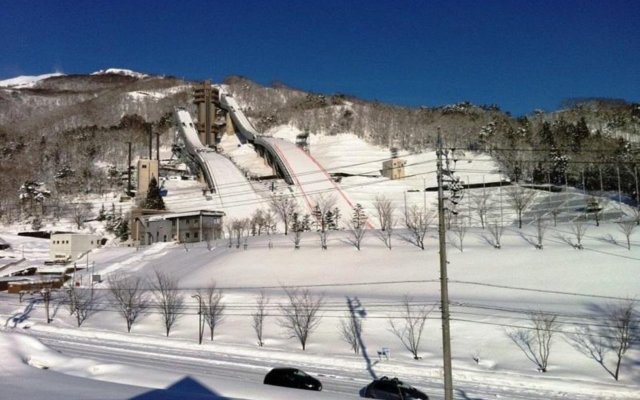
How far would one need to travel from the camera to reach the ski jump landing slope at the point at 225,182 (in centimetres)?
5675

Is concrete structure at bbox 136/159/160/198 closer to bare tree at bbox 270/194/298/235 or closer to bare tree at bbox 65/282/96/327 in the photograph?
bare tree at bbox 270/194/298/235

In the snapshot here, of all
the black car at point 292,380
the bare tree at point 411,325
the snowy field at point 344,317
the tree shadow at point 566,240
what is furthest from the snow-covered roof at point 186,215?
the black car at point 292,380

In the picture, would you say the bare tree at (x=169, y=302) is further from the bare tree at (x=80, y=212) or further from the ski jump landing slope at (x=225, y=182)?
the bare tree at (x=80, y=212)

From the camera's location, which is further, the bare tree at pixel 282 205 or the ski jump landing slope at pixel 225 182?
the ski jump landing slope at pixel 225 182

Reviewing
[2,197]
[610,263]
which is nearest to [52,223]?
[2,197]

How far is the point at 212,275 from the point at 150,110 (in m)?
139

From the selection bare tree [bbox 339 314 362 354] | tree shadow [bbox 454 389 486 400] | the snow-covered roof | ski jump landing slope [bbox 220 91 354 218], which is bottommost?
tree shadow [bbox 454 389 486 400]

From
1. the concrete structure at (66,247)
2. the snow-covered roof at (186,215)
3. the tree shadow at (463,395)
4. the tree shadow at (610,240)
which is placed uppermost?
the snow-covered roof at (186,215)

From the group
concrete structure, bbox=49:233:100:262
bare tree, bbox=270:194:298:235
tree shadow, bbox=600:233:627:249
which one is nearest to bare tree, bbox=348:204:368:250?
bare tree, bbox=270:194:298:235

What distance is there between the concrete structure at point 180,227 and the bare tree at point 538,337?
1207 inches

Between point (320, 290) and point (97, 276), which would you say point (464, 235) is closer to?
point (320, 290)

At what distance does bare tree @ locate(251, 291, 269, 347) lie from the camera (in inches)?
917

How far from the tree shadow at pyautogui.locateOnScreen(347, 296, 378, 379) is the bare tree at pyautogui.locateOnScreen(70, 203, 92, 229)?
43014 mm

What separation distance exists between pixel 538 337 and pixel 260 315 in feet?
36.1
